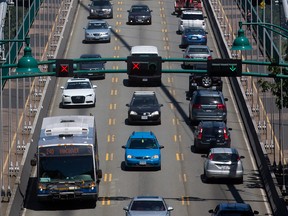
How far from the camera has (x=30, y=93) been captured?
73.1m

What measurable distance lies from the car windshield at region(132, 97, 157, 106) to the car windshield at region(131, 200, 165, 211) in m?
20.3

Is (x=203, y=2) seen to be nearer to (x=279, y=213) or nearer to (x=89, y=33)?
(x=89, y=33)

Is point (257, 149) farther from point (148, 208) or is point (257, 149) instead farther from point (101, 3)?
point (101, 3)

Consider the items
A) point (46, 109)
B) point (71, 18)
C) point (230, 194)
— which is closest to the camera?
point (230, 194)

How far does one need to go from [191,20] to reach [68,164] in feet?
152

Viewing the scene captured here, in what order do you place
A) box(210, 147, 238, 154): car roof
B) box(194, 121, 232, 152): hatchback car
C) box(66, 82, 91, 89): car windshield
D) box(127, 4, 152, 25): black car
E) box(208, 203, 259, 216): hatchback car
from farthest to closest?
box(127, 4, 152, 25): black car, box(66, 82, 91, 89): car windshield, box(194, 121, 232, 152): hatchback car, box(210, 147, 238, 154): car roof, box(208, 203, 259, 216): hatchback car

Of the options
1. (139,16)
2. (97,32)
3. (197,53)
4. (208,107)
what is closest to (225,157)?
(208,107)

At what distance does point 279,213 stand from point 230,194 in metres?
4.69

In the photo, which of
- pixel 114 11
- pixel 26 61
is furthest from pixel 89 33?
pixel 26 61

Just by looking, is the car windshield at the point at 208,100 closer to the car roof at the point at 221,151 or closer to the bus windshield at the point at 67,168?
the car roof at the point at 221,151

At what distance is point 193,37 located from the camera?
89312 mm

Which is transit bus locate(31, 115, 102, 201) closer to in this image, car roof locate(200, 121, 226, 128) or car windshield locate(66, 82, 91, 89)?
car roof locate(200, 121, 226, 128)

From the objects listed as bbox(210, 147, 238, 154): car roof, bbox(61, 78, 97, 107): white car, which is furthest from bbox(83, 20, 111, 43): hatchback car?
bbox(210, 147, 238, 154): car roof

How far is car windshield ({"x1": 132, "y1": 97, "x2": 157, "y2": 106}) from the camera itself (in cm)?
6762
